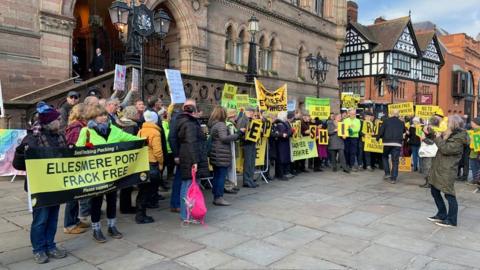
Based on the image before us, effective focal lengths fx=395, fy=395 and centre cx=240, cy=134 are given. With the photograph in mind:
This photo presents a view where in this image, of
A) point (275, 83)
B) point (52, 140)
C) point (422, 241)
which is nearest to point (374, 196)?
point (422, 241)

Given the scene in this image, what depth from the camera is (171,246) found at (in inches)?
212

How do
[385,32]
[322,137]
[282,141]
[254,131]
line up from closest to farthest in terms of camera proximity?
[254,131], [282,141], [322,137], [385,32]

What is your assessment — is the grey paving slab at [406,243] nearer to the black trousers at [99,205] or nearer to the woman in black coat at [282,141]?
the black trousers at [99,205]

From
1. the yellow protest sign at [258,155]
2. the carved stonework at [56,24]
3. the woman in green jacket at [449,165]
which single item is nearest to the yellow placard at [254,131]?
the yellow protest sign at [258,155]

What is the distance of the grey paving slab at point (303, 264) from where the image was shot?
4746mm

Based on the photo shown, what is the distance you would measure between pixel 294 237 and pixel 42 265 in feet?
11.1

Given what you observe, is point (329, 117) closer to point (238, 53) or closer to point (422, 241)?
point (422, 241)

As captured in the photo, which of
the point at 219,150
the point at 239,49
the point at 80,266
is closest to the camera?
the point at 80,266

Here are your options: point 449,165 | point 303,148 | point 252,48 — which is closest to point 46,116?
point 449,165

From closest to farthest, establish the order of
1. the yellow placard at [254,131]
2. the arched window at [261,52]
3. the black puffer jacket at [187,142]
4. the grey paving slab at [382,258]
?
the grey paving slab at [382,258]
the black puffer jacket at [187,142]
the yellow placard at [254,131]
the arched window at [261,52]

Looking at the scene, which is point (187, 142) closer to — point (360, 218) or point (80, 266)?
point (80, 266)

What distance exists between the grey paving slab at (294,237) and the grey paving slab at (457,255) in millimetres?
1610

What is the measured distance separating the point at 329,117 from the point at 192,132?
823 cm

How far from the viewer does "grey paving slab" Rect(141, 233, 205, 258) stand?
16.9ft
